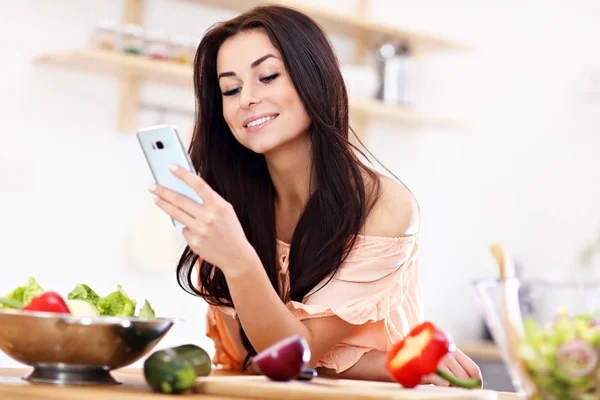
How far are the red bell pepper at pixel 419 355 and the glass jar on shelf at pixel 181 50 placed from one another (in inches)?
79.1

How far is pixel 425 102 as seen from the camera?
3982 mm

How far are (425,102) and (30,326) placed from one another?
9.91 feet

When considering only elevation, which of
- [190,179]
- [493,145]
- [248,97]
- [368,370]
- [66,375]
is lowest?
[368,370]

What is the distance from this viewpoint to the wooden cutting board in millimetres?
1025

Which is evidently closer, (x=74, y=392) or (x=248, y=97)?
(x=74, y=392)

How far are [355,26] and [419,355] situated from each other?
2553 mm

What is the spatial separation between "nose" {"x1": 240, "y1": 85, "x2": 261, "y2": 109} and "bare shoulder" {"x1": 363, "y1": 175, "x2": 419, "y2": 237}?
0.29 metres

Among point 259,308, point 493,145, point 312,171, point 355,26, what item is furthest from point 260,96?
point 493,145

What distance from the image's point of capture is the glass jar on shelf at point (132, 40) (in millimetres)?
2867

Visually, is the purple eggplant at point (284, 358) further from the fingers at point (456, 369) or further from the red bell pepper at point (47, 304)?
the fingers at point (456, 369)

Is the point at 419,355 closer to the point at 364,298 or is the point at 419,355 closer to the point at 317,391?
the point at 317,391

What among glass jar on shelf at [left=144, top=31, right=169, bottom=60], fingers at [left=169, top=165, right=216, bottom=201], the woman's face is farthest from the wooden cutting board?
glass jar on shelf at [left=144, top=31, right=169, bottom=60]

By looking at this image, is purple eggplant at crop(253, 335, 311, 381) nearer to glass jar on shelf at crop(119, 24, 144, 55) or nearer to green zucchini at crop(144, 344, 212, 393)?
green zucchini at crop(144, 344, 212, 393)

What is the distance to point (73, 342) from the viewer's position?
116 cm
